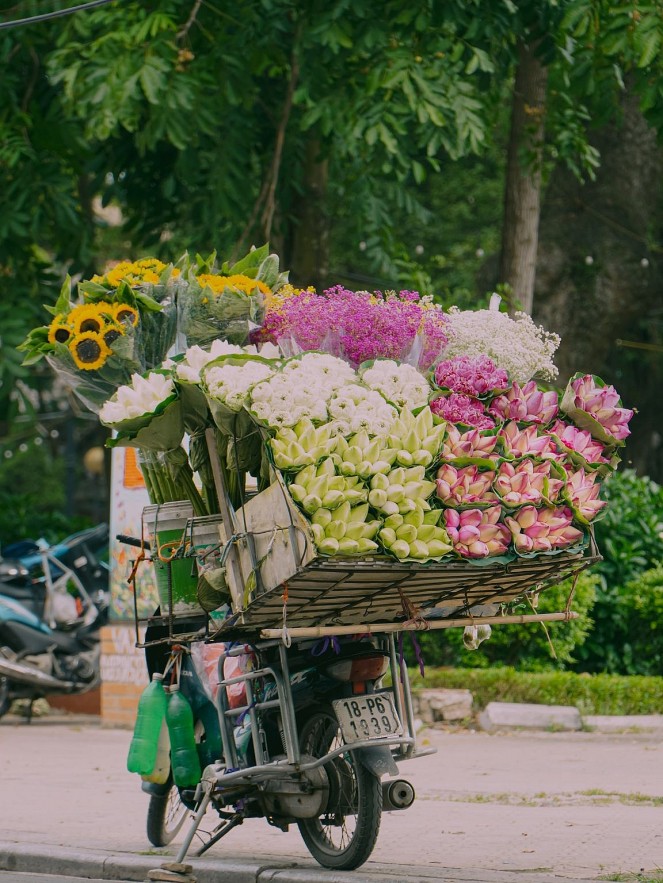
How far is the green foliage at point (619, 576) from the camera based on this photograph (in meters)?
11.2

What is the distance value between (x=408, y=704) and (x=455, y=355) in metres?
1.49

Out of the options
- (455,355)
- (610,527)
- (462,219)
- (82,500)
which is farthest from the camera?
(82,500)

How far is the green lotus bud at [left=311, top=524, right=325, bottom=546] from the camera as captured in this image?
480 cm

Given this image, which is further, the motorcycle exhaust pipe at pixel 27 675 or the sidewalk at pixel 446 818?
the motorcycle exhaust pipe at pixel 27 675

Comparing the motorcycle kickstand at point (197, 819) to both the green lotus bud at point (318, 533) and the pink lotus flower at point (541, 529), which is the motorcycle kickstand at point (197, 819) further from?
the pink lotus flower at point (541, 529)

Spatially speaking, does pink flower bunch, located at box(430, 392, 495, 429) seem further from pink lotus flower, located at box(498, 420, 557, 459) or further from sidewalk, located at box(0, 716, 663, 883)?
sidewalk, located at box(0, 716, 663, 883)

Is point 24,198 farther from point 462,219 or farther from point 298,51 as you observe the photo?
point 462,219

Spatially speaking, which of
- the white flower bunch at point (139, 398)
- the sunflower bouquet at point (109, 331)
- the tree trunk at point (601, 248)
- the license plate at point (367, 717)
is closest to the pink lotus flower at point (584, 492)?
the license plate at point (367, 717)

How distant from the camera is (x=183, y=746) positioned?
614 centimetres

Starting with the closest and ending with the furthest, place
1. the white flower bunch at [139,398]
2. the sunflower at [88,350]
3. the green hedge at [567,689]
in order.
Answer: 1. the white flower bunch at [139,398]
2. the sunflower at [88,350]
3. the green hedge at [567,689]

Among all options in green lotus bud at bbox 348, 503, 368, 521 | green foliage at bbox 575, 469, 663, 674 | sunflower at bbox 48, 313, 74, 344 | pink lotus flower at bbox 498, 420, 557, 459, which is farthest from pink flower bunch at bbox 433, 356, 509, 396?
green foliage at bbox 575, 469, 663, 674

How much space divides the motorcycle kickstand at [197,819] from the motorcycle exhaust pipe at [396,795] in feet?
2.31

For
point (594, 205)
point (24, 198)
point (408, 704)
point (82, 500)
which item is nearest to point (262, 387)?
point (408, 704)

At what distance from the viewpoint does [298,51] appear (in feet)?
36.7
